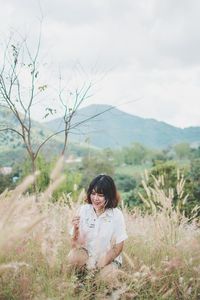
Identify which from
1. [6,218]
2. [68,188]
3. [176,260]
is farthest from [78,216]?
[68,188]

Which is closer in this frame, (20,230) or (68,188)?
(20,230)

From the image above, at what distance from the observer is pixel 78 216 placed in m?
4.31

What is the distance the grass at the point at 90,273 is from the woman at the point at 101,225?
0.46 feet

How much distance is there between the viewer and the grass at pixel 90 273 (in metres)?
3.23

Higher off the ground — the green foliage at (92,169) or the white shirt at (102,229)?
the white shirt at (102,229)

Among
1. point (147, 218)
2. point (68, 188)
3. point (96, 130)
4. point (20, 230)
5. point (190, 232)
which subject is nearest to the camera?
point (20, 230)

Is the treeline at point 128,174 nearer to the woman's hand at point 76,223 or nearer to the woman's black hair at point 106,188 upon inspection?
the woman's black hair at point 106,188

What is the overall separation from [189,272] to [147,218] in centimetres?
195

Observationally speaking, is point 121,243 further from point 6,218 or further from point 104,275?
point 6,218

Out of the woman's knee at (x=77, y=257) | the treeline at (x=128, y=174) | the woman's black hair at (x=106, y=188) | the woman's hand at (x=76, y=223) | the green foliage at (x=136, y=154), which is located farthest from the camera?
the green foliage at (x=136, y=154)

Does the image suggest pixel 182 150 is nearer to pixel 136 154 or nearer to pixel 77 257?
pixel 136 154

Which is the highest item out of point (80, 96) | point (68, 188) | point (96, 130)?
point (80, 96)

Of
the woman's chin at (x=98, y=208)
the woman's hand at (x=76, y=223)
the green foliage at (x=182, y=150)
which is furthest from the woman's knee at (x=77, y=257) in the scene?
the green foliage at (x=182, y=150)

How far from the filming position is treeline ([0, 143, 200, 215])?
1367 centimetres
